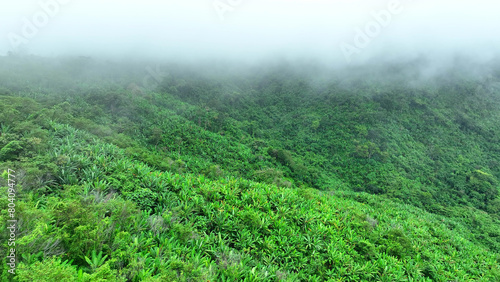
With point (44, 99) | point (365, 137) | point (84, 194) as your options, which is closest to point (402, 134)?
point (365, 137)

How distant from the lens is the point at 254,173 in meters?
26.5

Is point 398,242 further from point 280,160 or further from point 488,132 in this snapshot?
point 488,132

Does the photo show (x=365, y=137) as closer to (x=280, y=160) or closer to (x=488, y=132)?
(x=280, y=160)

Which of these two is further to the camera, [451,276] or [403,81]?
[403,81]

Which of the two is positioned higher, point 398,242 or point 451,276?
point 398,242

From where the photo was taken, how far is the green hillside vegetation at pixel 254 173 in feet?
13.9

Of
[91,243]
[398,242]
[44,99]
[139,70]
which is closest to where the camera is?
[91,243]

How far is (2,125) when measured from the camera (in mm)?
8023

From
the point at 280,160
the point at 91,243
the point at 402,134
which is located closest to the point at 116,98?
→ the point at 280,160

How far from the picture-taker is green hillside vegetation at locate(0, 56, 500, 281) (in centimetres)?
423

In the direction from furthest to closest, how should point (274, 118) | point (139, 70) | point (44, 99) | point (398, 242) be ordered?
point (139, 70) < point (274, 118) < point (44, 99) < point (398, 242)

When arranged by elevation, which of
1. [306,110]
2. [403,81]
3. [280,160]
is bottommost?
[280,160]

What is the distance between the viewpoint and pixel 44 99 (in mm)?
29609

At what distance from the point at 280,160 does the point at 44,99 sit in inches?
1493
